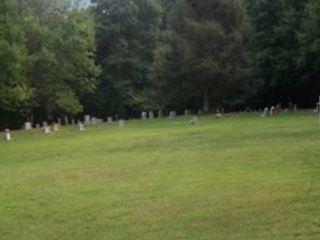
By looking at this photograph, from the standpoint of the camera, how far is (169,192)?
12742 millimetres

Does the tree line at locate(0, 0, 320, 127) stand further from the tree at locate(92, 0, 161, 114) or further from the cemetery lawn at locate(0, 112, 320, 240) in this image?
the cemetery lawn at locate(0, 112, 320, 240)

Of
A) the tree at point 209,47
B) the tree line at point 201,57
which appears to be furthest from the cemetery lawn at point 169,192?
the tree at point 209,47

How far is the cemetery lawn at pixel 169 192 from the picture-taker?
374 inches

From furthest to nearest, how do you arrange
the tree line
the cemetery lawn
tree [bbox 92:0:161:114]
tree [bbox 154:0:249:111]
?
1. tree [bbox 92:0:161:114]
2. tree [bbox 154:0:249:111]
3. the tree line
4. the cemetery lawn

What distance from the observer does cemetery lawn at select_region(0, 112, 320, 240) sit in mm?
9508

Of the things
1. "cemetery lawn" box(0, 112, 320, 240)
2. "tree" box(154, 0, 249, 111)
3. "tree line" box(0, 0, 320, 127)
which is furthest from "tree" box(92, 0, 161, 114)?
"cemetery lawn" box(0, 112, 320, 240)

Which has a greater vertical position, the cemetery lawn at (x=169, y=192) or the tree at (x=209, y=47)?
the tree at (x=209, y=47)

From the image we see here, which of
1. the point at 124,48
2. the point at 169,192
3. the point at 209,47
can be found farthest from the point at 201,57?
the point at 169,192

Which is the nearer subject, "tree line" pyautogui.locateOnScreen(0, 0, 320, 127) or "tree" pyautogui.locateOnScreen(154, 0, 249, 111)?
"tree line" pyautogui.locateOnScreen(0, 0, 320, 127)

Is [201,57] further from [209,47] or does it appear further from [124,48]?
[124,48]

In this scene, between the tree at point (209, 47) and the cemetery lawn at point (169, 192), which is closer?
the cemetery lawn at point (169, 192)

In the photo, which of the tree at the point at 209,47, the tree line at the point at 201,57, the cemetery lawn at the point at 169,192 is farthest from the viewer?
the tree at the point at 209,47

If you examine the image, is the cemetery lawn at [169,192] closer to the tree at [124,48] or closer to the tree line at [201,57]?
the tree line at [201,57]

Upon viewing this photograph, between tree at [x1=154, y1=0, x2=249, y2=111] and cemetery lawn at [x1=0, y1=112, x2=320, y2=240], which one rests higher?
tree at [x1=154, y1=0, x2=249, y2=111]
